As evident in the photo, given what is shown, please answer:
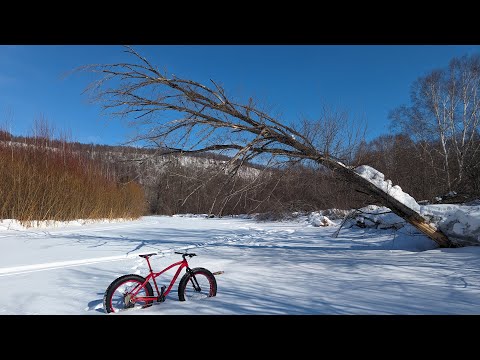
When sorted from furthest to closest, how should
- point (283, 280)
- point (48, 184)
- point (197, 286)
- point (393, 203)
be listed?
1. point (48, 184)
2. point (393, 203)
3. point (283, 280)
4. point (197, 286)

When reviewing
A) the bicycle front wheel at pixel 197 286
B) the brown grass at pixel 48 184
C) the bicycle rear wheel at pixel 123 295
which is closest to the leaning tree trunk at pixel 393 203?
the bicycle front wheel at pixel 197 286

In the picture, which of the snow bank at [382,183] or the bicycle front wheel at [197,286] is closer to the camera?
the bicycle front wheel at [197,286]

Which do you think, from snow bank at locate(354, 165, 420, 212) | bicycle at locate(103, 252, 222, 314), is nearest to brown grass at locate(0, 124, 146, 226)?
bicycle at locate(103, 252, 222, 314)

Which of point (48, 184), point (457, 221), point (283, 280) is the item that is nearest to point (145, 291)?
point (283, 280)

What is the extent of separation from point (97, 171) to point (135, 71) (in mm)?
16915

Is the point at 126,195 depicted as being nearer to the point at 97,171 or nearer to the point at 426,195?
the point at 97,171

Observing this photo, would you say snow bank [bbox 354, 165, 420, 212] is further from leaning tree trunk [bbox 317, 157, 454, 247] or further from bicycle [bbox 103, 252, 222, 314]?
bicycle [bbox 103, 252, 222, 314]

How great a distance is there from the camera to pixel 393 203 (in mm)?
7035

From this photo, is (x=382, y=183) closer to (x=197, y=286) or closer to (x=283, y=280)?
(x=283, y=280)

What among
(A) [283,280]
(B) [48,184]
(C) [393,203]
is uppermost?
(B) [48,184]

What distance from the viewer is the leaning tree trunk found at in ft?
22.7

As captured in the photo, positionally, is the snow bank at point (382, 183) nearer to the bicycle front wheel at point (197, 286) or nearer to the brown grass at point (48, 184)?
the bicycle front wheel at point (197, 286)

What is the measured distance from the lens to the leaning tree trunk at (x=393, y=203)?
6.91m
